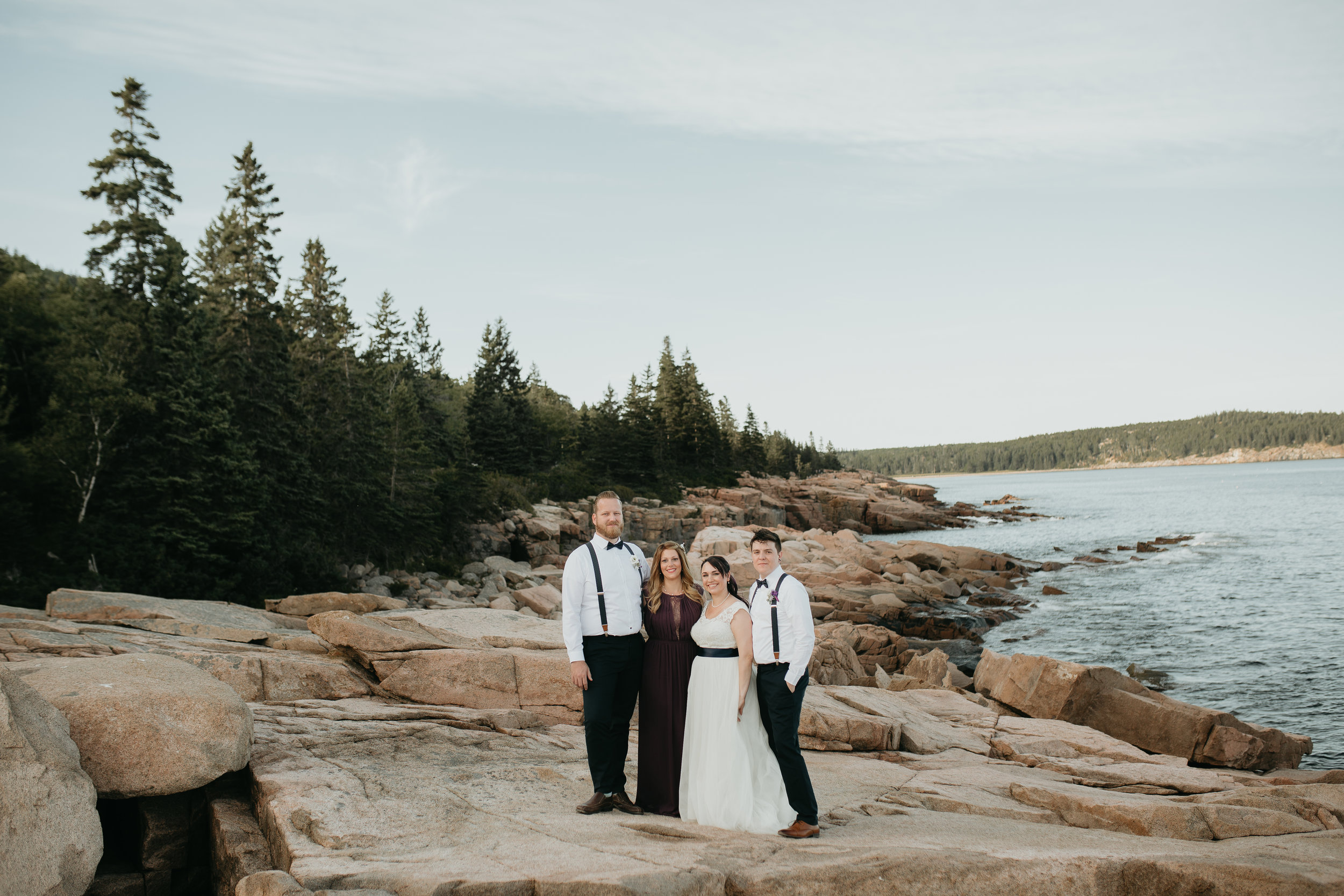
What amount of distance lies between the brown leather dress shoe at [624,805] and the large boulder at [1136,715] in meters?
8.76

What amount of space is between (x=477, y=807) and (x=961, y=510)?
269ft

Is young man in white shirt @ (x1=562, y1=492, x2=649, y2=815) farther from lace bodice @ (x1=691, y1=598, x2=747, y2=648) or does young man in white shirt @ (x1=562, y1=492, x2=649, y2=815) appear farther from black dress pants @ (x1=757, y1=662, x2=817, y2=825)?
black dress pants @ (x1=757, y1=662, x2=817, y2=825)

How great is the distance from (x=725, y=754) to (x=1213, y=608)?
→ 1074 inches

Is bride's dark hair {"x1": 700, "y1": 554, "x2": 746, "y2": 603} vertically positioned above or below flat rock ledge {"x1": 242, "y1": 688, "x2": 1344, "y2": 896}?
above

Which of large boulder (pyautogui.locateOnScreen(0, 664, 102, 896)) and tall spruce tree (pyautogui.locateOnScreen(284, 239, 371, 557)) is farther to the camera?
tall spruce tree (pyautogui.locateOnScreen(284, 239, 371, 557))

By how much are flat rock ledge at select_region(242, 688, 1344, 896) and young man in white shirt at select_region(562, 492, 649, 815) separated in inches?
16.5

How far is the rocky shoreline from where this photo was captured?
4.70 m

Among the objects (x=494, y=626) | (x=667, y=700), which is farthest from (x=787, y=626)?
(x=494, y=626)

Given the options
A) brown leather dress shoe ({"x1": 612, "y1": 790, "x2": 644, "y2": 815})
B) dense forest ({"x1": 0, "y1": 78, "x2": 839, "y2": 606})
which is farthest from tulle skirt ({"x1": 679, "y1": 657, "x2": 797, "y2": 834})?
dense forest ({"x1": 0, "y1": 78, "x2": 839, "y2": 606})

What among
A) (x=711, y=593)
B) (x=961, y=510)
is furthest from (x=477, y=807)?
(x=961, y=510)

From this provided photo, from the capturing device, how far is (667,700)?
6.23 meters

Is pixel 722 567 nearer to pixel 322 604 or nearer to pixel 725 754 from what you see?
pixel 725 754

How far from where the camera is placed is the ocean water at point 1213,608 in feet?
55.1

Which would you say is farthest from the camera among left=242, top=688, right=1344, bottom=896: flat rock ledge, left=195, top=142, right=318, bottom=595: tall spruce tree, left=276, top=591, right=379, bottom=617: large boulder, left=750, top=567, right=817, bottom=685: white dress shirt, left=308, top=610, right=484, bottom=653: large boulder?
left=195, top=142, right=318, bottom=595: tall spruce tree
